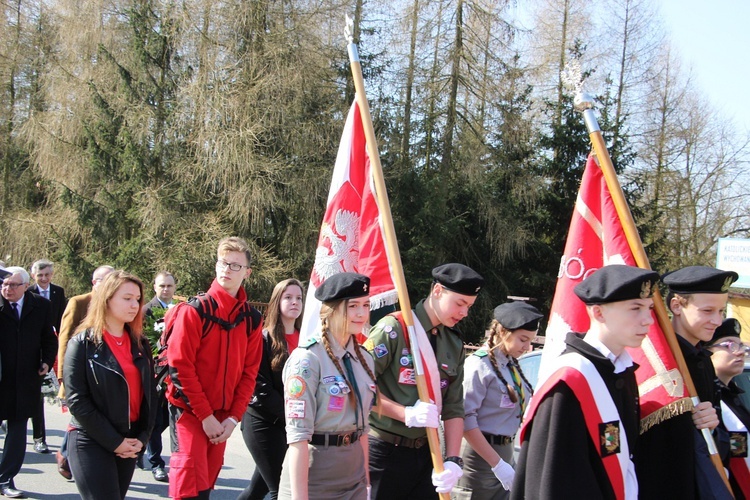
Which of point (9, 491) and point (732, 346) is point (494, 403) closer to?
point (732, 346)

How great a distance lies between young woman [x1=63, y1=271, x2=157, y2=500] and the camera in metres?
4.27

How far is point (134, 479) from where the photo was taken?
7.12m

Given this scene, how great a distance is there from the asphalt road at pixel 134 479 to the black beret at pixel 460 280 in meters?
3.58

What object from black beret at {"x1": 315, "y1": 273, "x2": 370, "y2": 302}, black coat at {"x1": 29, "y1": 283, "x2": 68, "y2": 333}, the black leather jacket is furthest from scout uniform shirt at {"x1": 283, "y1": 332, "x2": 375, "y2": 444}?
black coat at {"x1": 29, "y1": 283, "x2": 68, "y2": 333}

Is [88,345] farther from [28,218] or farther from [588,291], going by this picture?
[28,218]

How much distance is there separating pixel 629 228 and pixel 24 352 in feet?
18.0

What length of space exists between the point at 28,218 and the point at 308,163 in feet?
30.6

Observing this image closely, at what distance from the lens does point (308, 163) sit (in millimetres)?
19984

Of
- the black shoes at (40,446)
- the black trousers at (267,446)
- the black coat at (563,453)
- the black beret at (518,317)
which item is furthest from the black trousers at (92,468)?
the black shoes at (40,446)

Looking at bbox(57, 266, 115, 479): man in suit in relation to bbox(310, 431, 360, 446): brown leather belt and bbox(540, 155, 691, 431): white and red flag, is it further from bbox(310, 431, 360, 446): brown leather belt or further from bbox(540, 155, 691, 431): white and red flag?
bbox(540, 155, 691, 431): white and red flag

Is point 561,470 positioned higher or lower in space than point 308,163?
lower

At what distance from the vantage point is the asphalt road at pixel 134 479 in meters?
6.49

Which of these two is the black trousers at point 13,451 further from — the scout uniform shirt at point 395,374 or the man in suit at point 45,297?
the scout uniform shirt at point 395,374

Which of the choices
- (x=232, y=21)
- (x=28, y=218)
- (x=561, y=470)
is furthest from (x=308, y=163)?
(x=561, y=470)
